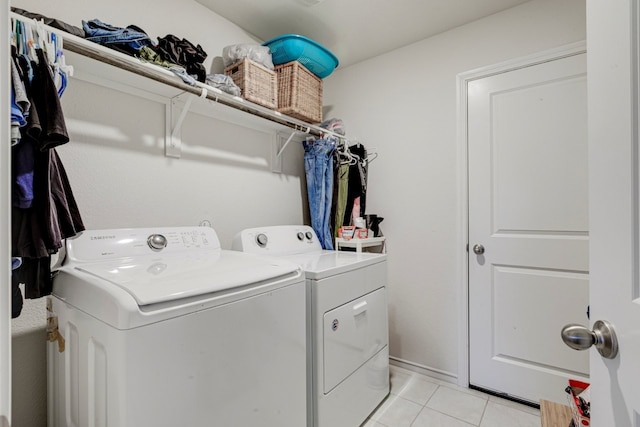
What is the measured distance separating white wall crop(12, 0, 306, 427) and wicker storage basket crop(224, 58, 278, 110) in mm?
279

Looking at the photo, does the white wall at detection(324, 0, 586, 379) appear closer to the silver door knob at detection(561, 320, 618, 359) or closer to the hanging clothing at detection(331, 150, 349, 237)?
the hanging clothing at detection(331, 150, 349, 237)

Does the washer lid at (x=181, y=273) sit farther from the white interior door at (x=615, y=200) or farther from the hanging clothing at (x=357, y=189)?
the hanging clothing at (x=357, y=189)

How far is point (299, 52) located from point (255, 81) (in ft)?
1.24

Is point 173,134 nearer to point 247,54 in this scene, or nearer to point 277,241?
point 247,54

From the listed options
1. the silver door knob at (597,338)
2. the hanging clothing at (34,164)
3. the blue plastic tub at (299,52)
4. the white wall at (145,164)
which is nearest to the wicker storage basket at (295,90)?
the blue plastic tub at (299,52)

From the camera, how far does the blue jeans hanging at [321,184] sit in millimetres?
2379

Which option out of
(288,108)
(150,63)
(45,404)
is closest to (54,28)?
(150,63)

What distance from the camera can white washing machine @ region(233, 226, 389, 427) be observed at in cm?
146

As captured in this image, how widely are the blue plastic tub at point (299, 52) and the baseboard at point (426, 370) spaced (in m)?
2.26

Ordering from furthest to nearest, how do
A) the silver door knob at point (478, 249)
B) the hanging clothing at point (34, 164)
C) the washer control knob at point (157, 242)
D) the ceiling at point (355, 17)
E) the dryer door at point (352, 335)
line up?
the silver door knob at point (478, 249) < the ceiling at point (355, 17) < the dryer door at point (352, 335) < the washer control knob at point (157, 242) < the hanging clothing at point (34, 164)

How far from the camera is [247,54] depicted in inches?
73.8

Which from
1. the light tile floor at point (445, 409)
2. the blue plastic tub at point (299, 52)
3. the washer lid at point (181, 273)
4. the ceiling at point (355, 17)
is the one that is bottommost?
the light tile floor at point (445, 409)

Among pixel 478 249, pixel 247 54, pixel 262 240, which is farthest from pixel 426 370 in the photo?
pixel 247 54

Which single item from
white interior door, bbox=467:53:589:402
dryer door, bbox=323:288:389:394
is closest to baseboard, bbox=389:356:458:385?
white interior door, bbox=467:53:589:402
